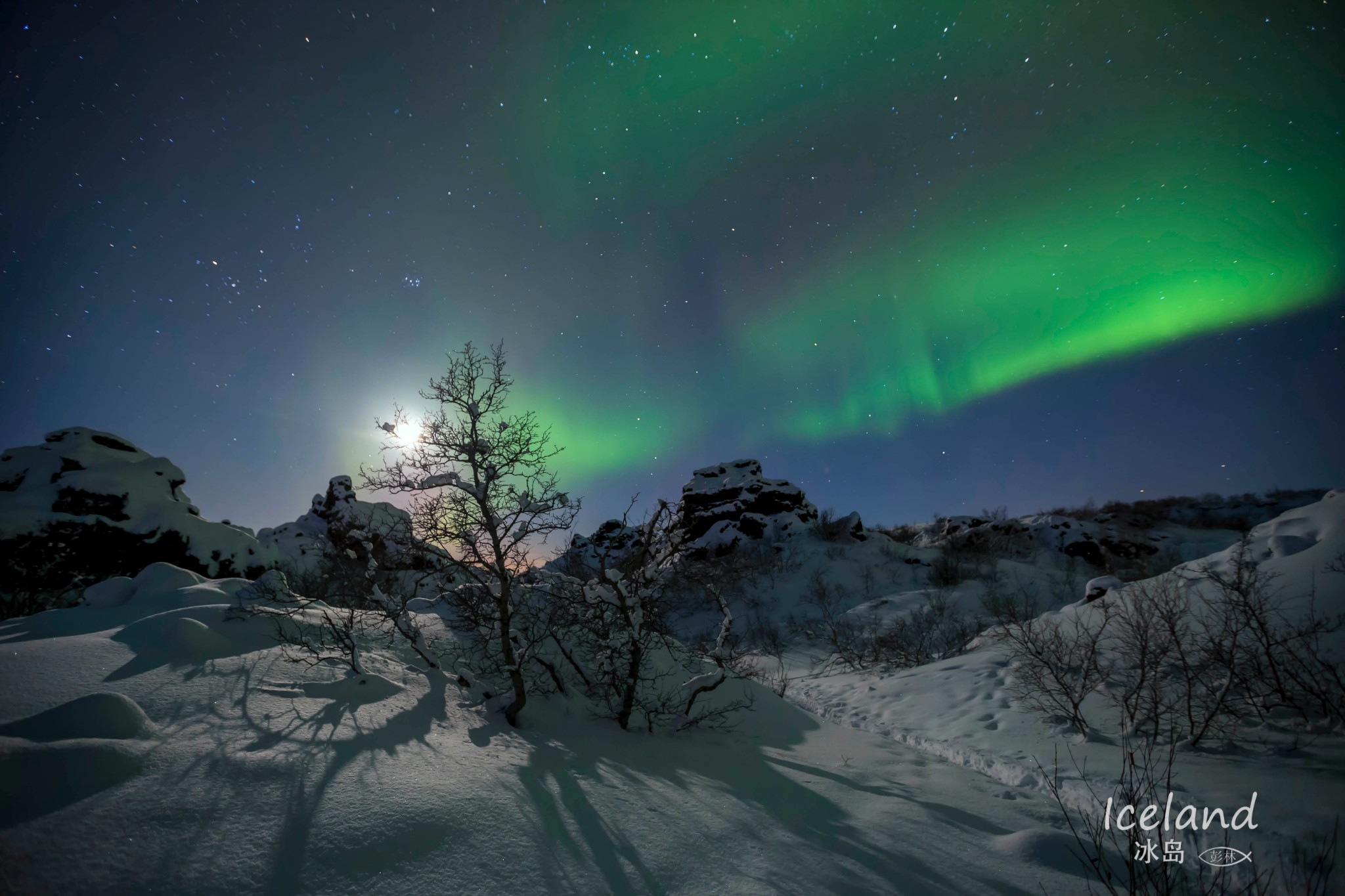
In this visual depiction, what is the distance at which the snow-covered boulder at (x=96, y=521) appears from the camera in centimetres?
1395

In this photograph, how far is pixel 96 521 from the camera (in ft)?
49.3

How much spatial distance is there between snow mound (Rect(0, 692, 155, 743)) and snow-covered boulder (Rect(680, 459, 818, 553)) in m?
29.5

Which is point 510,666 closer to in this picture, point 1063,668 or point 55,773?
point 55,773

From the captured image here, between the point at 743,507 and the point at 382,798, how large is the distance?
115ft

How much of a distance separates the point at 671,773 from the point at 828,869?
99.3 inches

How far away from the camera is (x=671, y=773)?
586 cm

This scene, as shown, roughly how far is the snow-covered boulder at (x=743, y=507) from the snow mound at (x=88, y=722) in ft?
96.8

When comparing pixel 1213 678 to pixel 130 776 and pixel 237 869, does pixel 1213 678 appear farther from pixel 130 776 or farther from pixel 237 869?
pixel 130 776

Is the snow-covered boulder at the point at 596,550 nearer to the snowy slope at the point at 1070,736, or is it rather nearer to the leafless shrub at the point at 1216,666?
the snowy slope at the point at 1070,736

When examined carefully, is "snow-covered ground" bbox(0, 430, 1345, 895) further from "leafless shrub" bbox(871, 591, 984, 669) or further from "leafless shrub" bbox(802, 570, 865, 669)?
"leafless shrub" bbox(802, 570, 865, 669)

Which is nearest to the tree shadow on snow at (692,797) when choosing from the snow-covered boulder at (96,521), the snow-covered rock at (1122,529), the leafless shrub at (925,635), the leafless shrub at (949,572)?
the leafless shrub at (925,635)

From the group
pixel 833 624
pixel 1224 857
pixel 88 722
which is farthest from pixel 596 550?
pixel 833 624

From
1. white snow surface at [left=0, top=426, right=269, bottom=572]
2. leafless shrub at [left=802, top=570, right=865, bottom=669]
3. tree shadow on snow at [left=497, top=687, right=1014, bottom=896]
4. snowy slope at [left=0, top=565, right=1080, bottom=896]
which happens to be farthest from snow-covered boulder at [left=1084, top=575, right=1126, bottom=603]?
white snow surface at [left=0, top=426, right=269, bottom=572]

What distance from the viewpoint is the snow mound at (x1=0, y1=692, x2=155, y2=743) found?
10.9ft
